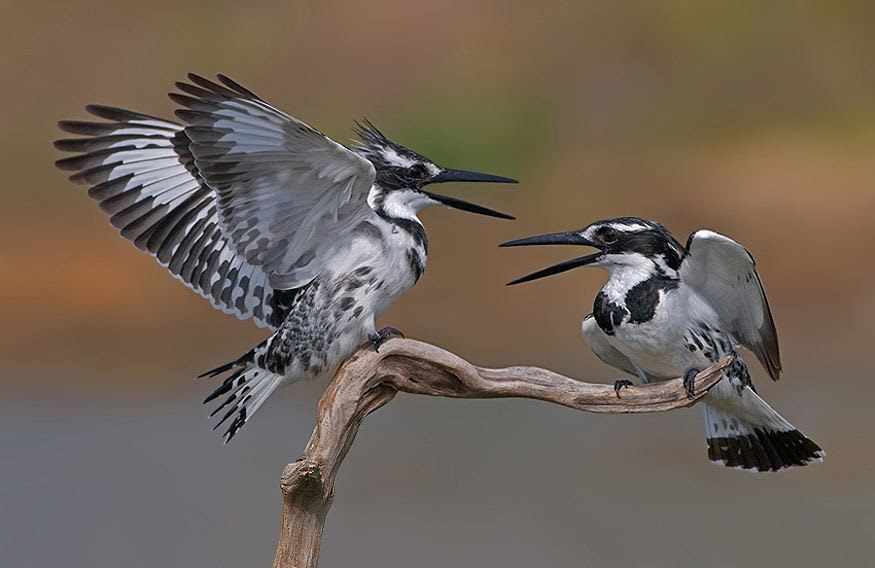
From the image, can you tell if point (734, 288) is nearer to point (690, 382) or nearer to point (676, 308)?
point (676, 308)

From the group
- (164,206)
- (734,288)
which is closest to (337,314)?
(164,206)

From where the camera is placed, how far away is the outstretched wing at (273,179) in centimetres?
261

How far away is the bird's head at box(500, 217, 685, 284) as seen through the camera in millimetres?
2979

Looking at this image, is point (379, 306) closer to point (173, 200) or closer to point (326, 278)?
point (326, 278)

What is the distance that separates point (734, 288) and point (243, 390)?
4.10ft

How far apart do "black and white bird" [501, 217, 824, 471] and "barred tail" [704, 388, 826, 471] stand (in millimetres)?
16

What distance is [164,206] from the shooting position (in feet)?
10.4

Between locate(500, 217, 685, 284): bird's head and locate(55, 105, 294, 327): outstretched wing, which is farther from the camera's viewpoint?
locate(55, 105, 294, 327): outstretched wing

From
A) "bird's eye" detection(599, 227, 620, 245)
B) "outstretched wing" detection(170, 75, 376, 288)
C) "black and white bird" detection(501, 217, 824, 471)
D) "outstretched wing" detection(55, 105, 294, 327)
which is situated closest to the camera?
"outstretched wing" detection(170, 75, 376, 288)

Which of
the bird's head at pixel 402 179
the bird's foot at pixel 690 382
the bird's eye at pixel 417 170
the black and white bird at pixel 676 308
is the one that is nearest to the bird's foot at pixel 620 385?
the black and white bird at pixel 676 308

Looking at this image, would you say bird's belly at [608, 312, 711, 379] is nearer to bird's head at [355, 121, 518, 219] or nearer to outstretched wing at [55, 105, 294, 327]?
bird's head at [355, 121, 518, 219]

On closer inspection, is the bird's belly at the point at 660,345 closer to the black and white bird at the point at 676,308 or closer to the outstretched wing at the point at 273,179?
the black and white bird at the point at 676,308

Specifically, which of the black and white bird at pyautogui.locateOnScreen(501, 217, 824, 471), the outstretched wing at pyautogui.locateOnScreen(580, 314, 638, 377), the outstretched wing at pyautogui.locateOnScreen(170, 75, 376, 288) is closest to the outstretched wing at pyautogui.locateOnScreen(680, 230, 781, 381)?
the black and white bird at pyautogui.locateOnScreen(501, 217, 824, 471)

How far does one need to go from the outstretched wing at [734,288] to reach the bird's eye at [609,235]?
184mm
